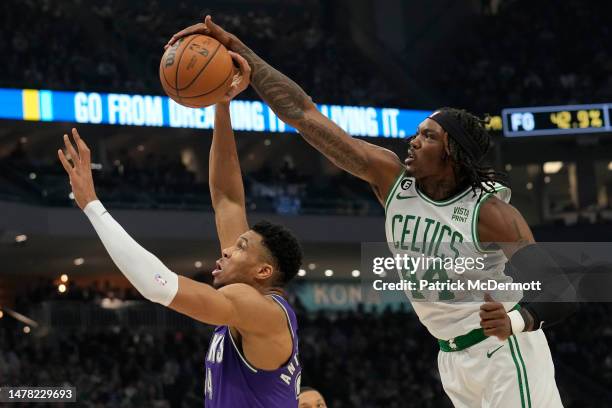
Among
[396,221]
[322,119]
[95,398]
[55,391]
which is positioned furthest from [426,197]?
[95,398]

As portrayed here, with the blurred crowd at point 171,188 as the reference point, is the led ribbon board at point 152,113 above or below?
above

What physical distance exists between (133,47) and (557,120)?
971 centimetres

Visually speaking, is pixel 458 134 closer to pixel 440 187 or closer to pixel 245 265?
pixel 440 187

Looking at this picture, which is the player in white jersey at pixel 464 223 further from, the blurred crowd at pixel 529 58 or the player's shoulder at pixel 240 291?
the blurred crowd at pixel 529 58

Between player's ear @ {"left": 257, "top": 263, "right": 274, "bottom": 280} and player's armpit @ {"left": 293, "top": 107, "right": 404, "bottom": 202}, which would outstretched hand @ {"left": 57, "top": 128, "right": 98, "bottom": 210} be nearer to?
player's ear @ {"left": 257, "top": 263, "right": 274, "bottom": 280}

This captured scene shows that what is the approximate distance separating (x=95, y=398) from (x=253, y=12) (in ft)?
49.9

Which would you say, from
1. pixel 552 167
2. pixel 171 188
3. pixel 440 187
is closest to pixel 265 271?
pixel 440 187

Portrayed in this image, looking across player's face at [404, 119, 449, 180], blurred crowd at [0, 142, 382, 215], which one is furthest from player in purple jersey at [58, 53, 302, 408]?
blurred crowd at [0, 142, 382, 215]

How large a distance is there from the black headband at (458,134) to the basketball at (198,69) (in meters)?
1.02

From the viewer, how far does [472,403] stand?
4.59m

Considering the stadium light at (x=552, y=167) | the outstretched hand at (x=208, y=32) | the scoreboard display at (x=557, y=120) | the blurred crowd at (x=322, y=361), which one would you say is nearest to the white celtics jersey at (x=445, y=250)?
the outstretched hand at (x=208, y=32)

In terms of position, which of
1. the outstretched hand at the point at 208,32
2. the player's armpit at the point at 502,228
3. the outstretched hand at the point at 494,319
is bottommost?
the outstretched hand at the point at 494,319

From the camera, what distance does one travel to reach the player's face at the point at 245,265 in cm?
446

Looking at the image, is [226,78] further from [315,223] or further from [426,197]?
[315,223]
